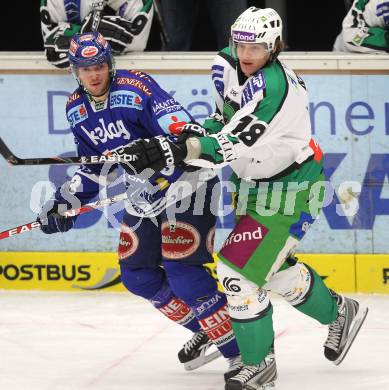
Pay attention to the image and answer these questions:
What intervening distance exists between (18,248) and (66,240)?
262 millimetres

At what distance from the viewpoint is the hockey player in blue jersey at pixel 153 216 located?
4.23m

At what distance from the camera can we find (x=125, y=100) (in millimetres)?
4281

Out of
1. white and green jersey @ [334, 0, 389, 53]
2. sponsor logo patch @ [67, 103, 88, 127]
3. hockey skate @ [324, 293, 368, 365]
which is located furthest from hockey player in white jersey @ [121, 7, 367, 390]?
white and green jersey @ [334, 0, 389, 53]

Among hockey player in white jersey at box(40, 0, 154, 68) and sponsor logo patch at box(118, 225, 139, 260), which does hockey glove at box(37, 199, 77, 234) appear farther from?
hockey player in white jersey at box(40, 0, 154, 68)

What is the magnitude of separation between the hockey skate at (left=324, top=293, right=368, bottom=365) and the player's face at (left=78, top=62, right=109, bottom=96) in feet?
3.89

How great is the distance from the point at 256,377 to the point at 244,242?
18.5 inches

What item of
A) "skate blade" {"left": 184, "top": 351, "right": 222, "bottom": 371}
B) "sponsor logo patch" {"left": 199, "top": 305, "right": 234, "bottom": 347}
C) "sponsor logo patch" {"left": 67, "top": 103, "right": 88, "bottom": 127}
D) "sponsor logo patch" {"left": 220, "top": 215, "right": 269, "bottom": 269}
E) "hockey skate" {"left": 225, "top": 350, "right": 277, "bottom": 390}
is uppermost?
"sponsor logo patch" {"left": 67, "top": 103, "right": 88, "bottom": 127}

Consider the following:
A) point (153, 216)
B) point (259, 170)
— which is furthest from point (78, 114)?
point (259, 170)

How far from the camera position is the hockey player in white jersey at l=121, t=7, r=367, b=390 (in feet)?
12.6

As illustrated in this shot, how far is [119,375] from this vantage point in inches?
172

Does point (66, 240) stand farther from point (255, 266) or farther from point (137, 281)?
point (255, 266)

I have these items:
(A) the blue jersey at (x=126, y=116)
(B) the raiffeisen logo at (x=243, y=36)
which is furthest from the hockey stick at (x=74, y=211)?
(B) the raiffeisen logo at (x=243, y=36)

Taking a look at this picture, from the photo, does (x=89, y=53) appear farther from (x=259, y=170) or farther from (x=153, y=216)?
(x=259, y=170)

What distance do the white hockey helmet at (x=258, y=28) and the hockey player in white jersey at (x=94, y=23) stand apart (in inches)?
70.3
